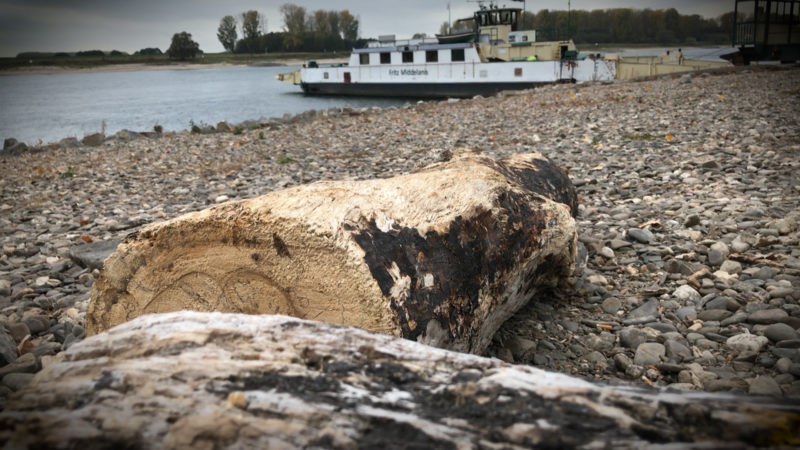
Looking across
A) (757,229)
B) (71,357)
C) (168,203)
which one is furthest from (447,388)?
(168,203)

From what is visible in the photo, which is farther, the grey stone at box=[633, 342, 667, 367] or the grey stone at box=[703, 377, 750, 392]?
the grey stone at box=[633, 342, 667, 367]

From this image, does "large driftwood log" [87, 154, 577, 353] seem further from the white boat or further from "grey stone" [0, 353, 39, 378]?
the white boat

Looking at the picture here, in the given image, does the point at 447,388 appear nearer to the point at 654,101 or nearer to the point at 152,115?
the point at 654,101

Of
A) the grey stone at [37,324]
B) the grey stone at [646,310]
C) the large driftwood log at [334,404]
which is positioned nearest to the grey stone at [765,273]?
the grey stone at [646,310]

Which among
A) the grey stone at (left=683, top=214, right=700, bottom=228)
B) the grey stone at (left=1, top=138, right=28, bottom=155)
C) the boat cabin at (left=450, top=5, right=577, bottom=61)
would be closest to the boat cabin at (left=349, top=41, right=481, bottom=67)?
the boat cabin at (left=450, top=5, right=577, bottom=61)

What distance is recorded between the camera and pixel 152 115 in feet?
88.8

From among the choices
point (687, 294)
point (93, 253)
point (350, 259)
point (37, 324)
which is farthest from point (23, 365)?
point (687, 294)

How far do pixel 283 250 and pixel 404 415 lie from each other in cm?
122

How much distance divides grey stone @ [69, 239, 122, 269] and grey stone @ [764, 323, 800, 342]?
4.52 m

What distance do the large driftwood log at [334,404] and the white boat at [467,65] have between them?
28.1m

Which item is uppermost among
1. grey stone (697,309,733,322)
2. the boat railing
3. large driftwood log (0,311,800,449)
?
the boat railing

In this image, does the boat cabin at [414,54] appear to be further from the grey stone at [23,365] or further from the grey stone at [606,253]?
the grey stone at [23,365]

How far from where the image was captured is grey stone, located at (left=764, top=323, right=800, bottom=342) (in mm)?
2781

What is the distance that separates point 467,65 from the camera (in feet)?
96.3
